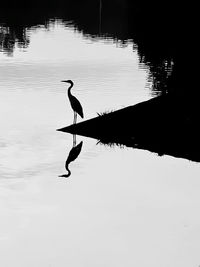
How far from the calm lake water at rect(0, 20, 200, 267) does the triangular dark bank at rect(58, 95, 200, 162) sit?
2.08 feet

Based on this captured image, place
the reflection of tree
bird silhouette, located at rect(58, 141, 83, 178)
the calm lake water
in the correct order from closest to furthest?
the calm lake water, bird silhouette, located at rect(58, 141, 83, 178), the reflection of tree

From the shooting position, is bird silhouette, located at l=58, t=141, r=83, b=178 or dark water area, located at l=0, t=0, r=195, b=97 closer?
bird silhouette, located at l=58, t=141, r=83, b=178

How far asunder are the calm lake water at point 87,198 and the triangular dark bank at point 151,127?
63 centimetres

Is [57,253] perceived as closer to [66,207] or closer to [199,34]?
[66,207]

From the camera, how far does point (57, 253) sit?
39.1 ft

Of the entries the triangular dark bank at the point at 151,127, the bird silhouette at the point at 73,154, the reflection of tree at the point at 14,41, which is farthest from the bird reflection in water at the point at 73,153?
the reflection of tree at the point at 14,41

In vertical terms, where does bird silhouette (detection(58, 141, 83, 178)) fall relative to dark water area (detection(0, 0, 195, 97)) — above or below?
above

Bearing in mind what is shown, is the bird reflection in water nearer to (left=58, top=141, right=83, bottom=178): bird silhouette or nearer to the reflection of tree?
(left=58, top=141, right=83, bottom=178): bird silhouette

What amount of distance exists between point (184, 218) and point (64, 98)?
1656 cm

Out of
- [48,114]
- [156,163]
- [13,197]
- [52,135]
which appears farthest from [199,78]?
[13,197]

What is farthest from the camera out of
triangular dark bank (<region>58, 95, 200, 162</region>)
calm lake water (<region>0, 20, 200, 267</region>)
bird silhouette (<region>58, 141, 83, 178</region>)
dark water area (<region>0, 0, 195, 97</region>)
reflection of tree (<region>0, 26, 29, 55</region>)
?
reflection of tree (<region>0, 26, 29, 55</region>)

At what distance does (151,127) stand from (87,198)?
7.01 metres

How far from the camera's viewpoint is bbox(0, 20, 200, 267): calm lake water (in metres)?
12.0

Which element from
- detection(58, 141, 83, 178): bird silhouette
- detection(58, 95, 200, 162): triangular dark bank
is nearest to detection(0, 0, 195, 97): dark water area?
detection(58, 95, 200, 162): triangular dark bank
